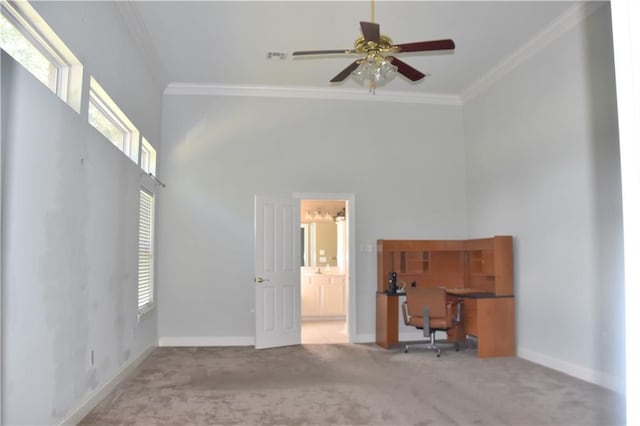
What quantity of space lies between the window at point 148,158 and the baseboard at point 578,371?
18.0 ft

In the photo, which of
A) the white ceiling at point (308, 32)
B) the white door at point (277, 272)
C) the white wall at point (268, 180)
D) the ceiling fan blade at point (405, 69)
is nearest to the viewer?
the ceiling fan blade at point (405, 69)

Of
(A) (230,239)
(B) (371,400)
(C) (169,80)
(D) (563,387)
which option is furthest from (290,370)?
(C) (169,80)

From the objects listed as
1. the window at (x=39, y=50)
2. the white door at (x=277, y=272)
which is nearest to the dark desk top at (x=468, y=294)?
the white door at (x=277, y=272)

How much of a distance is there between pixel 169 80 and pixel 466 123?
15.5ft

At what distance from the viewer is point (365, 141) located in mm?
7359

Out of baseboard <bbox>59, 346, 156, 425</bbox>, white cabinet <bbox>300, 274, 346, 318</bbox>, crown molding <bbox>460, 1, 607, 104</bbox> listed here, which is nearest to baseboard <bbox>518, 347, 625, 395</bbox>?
crown molding <bbox>460, 1, 607, 104</bbox>

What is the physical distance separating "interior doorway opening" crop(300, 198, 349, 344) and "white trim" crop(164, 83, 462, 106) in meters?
2.43

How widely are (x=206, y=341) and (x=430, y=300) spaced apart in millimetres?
3296

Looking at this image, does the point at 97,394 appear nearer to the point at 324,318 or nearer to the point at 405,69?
the point at 405,69

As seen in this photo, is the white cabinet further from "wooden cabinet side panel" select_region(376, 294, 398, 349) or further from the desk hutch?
"wooden cabinet side panel" select_region(376, 294, 398, 349)

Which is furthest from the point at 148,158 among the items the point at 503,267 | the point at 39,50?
the point at 503,267

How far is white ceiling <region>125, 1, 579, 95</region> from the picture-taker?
4801 mm

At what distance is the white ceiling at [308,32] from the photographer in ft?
15.8

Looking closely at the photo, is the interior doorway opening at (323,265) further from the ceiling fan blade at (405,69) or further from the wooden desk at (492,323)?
the ceiling fan blade at (405,69)
